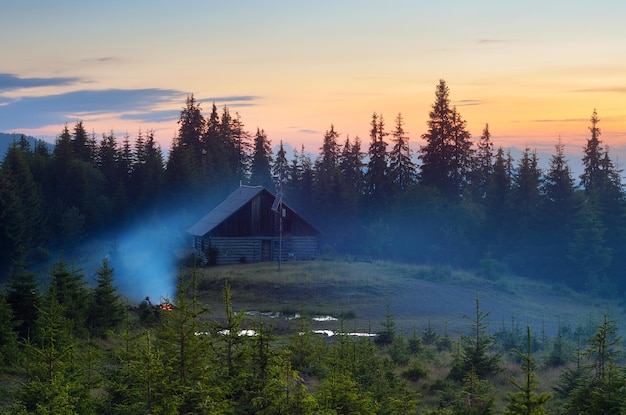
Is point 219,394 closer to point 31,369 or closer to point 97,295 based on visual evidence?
point 31,369

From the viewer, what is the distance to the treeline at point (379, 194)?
5944 centimetres

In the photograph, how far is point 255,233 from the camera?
182 feet

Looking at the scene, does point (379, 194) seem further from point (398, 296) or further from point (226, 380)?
point (226, 380)

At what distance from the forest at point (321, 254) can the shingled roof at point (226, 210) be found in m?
7.28

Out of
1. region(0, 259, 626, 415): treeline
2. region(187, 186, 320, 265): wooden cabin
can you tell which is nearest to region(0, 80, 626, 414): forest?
region(0, 259, 626, 415): treeline

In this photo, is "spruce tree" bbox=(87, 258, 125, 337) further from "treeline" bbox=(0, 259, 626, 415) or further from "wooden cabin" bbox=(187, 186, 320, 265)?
"wooden cabin" bbox=(187, 186, 320, 265)

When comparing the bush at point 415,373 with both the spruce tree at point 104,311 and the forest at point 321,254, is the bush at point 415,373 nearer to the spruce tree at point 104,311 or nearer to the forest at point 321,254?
the forest at point 321,254

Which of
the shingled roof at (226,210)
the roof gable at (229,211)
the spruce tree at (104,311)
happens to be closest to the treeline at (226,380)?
the spruce tree at (104,311)

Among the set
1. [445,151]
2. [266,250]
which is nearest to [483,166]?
[445,151]

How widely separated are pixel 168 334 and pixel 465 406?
6.62 meters

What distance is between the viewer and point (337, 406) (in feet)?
36.1

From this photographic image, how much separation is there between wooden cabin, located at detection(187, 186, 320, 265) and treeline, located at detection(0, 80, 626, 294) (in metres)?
13.4

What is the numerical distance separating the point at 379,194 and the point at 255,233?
24.5 m

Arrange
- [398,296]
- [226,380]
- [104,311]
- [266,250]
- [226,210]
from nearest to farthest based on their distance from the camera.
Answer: [226,380], [104,311], [398,296], [266,250], [226,210]
